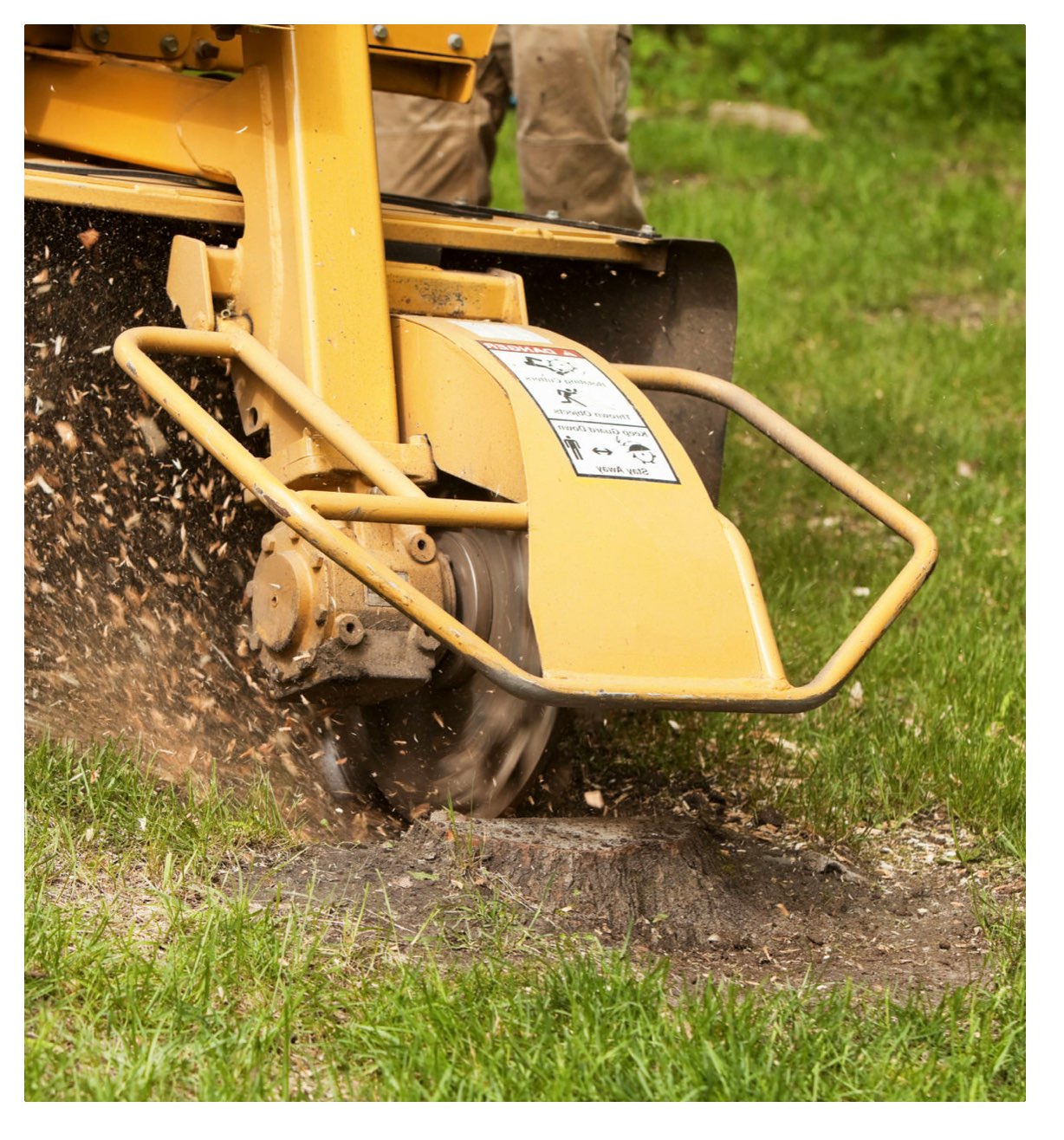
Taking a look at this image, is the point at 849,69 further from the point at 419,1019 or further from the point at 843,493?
the point at 419,1019

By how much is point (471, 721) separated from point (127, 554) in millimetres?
672

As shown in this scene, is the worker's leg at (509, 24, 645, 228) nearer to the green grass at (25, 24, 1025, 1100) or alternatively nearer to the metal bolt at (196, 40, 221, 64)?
the green grass at (25, 24, 1025, 1100)

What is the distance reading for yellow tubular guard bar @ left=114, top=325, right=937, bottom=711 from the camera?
200cm

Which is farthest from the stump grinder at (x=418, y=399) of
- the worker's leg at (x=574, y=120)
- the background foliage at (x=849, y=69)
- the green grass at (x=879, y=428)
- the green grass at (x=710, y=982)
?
the background foliage at (x=849, y=69)

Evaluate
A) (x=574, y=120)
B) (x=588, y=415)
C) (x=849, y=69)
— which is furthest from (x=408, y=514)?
(x=849, y=69)

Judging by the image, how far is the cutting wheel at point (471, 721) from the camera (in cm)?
243

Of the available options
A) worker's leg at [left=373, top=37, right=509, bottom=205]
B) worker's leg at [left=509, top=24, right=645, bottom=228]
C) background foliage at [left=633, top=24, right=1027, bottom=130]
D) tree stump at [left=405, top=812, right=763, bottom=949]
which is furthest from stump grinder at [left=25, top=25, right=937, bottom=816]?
background foliage at [left=633, top=24, right=1027, bottom=130]

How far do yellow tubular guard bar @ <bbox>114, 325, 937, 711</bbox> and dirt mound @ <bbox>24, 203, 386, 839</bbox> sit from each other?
34cm

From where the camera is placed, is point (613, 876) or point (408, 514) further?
point (613, 876)

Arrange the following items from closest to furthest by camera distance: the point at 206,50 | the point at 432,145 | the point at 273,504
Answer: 1. the point at 273,504
2. the point at 206,50
3. the point at 432,145

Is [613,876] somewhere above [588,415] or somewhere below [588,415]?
below

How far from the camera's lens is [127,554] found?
9.06ft

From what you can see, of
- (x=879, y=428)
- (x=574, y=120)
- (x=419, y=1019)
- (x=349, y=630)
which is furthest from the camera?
(x=879, y=428)

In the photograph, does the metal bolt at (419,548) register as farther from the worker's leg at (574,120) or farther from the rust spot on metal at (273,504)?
the worker's leg at (574,120)
